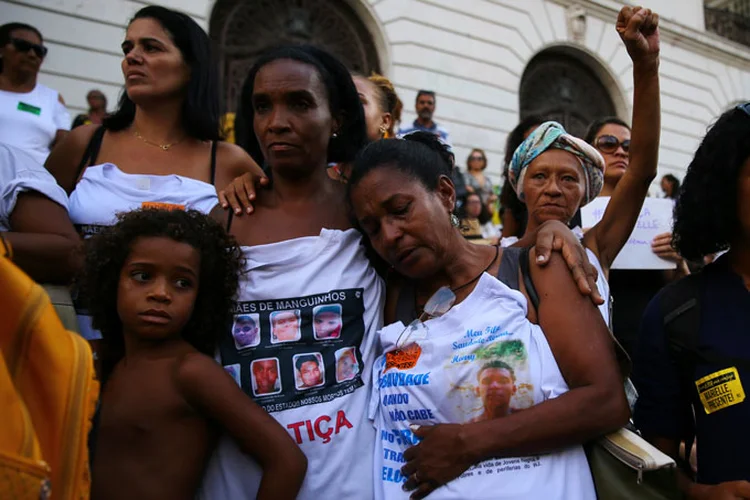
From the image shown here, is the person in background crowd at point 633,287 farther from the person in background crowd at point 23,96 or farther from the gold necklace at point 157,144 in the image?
the person in background crowd at point 23,96

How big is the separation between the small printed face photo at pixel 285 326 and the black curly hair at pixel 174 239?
0.60ft

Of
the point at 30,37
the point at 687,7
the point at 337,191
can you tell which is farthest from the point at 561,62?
the point at 337,191

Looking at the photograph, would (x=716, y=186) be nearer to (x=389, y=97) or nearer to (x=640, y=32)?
(x=640, y=32)

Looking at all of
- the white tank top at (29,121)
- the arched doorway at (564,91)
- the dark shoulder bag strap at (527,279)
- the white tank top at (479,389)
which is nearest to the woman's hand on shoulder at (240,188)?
the white tank top at (479,389)

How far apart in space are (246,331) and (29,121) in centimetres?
392

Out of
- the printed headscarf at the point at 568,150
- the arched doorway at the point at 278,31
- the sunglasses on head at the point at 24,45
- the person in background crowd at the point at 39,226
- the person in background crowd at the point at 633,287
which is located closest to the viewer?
the person in background crowd at the point at 39,226

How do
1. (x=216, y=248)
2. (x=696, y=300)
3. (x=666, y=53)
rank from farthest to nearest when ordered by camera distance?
1. (x=666, y=53)
2. (x=216, y=248)
3. (x=696, y=300)

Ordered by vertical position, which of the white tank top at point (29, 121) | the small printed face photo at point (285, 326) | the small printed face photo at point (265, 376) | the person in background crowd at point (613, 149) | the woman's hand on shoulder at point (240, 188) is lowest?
the small printed face photo at point (265, 376)

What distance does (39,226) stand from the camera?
2.03 m

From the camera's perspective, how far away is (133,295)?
190cm

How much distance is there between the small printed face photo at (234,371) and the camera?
191cm

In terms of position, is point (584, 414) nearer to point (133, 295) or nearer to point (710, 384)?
point (710, 384)

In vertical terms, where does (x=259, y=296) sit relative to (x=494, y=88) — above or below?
below

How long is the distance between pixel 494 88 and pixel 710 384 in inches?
449
